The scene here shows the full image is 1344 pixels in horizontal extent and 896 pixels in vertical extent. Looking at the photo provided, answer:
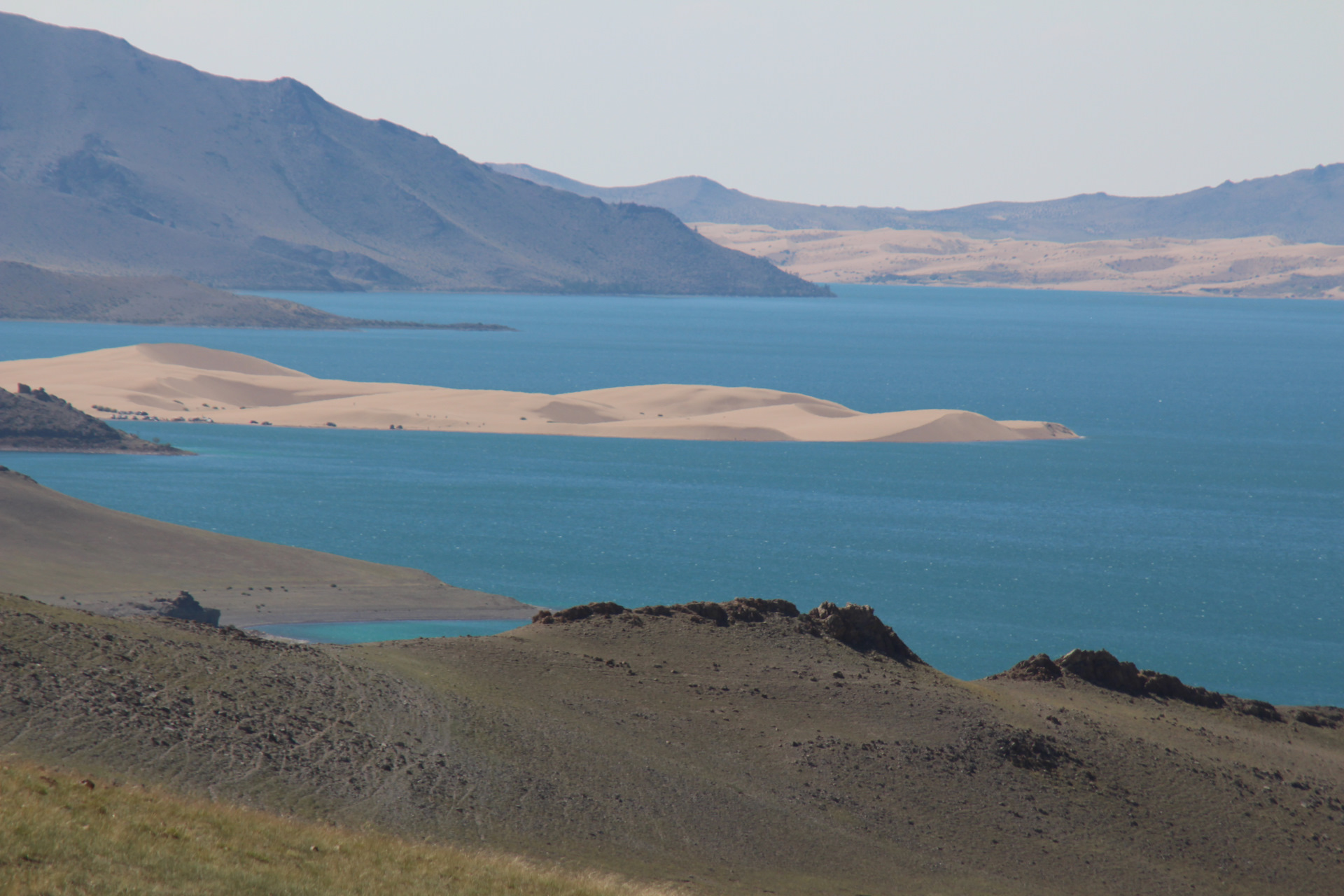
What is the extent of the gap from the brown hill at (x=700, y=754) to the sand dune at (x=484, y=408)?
2378 inches

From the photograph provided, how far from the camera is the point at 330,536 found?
5012 centimetres

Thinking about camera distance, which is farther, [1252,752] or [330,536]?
[330,536]

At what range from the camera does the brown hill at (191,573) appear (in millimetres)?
36531

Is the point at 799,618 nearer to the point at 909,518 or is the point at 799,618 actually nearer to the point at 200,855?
the point at 200,855

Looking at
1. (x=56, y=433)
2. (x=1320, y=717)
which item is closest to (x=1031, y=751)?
(x=1320, y=717)

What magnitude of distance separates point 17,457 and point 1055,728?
57.0 m

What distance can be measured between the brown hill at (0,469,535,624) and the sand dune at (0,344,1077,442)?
4169 centimetres

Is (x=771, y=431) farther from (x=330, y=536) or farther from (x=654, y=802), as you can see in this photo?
(x=654, y=802)

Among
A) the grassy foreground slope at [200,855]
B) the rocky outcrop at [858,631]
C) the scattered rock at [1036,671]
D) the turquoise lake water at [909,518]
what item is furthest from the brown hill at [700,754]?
the turquoise lake water at [909,518]

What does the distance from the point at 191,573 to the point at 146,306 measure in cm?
15334

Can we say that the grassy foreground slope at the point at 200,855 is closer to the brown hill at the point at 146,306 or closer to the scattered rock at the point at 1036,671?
the scattered rock at the point at 1036,671

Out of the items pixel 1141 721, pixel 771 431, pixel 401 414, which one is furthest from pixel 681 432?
pixel 1141 721

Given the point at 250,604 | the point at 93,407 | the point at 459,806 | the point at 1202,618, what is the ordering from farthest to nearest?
the point at 93,407 → the point at 1202,618 → the point at 250,604 → the point at 459,806

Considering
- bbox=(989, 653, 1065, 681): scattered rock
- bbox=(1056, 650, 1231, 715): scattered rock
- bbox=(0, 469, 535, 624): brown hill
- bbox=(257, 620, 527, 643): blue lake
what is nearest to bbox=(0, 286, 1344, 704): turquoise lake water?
bbox=(257, 620, 527, 643): blue lake
